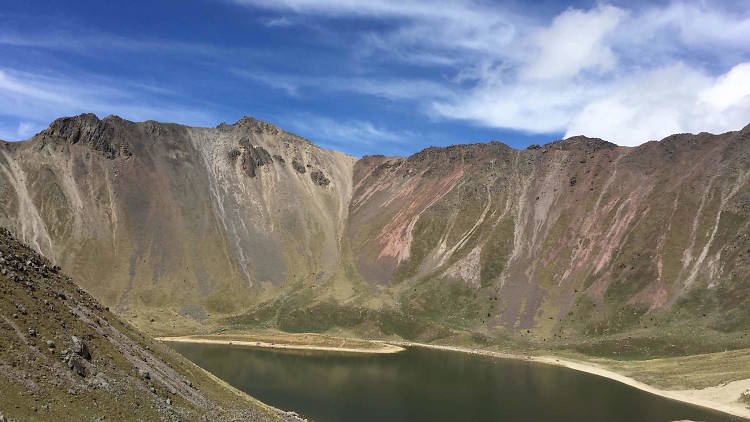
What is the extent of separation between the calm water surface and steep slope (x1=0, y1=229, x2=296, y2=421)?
28.1 m

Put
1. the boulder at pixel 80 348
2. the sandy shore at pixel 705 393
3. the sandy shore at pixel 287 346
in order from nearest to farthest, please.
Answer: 1. the boulder at pixel 80 348
2. the sandy shore at pixel 705 393
3. the sandy shore at pixel 287 346

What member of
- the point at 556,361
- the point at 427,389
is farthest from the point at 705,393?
the point at 427,389

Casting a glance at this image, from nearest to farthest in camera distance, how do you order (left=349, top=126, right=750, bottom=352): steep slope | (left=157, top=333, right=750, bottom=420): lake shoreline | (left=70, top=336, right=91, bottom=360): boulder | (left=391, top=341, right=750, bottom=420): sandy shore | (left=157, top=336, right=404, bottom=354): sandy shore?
(left=70, top=336, right=91, bottom=360): boulder, (left=391, top=341, right=750, bottom=420): sandy shore, (left=157, top=333, right=750, bottom=420): lake shoreline, (left=157, top=336, right=404, bottom=354): sandy shore, (left=349, top=126, right=750, bottom=352): steep slope

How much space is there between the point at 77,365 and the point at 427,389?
69.3 m

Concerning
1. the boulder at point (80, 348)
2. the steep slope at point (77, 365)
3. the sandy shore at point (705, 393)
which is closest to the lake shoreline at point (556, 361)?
the sandy shore at point (705, 393)

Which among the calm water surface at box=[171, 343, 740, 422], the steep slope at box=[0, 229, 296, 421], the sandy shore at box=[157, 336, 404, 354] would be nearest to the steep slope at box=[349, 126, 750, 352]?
the sandy shore at box=[157, 336, 404, 354]

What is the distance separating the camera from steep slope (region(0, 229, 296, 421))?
36062mm

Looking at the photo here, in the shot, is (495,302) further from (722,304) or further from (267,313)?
(267,313)

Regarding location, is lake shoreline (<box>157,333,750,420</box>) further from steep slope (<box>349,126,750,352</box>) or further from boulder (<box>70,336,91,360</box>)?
boulder (<box>70,336,91,360</box>)

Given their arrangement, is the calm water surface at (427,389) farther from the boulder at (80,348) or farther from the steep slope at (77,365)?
the boulder at (80,348)

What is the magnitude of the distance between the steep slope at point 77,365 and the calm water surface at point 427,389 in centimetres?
2814

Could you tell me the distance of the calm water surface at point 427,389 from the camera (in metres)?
83.4

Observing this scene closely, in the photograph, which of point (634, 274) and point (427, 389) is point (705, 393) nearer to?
point (427, 389)

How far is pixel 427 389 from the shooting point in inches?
3927
